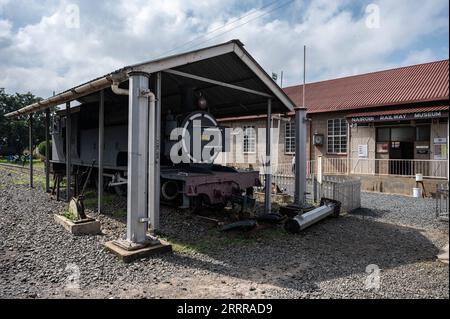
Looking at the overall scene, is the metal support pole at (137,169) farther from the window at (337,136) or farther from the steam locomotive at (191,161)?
the window at (337,136)

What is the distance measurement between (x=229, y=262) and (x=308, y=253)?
4.34ft

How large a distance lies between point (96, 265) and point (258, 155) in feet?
53.0

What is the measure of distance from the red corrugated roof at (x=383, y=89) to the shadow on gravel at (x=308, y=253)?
970cm

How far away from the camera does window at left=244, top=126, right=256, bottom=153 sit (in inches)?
808

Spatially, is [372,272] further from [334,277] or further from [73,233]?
[73,233]

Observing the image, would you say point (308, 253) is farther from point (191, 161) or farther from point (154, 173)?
point (191, 161)

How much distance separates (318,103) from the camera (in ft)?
59.8

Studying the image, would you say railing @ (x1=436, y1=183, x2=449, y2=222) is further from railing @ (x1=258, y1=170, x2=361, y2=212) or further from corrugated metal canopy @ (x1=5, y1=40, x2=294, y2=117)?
corrugated metal canopy @ (x1=5, y1=40, x2=294, y2=117)

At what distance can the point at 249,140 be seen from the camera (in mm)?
Answer: 20969

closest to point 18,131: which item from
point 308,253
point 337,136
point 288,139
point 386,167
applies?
point 288,139

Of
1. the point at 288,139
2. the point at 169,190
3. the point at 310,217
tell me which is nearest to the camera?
the point at 310,217
